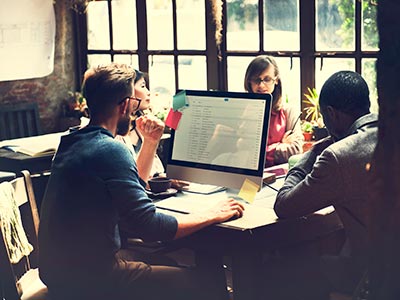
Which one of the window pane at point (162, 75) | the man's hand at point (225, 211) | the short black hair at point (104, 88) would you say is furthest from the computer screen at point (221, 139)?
the window pane at point (162, 75)

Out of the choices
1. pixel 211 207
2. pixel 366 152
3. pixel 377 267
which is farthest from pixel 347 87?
pixel 377 267

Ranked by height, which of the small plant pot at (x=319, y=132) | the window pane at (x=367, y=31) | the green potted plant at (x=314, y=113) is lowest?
the small plant pot at (x=319, y=132)

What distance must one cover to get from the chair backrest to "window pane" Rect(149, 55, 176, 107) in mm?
953

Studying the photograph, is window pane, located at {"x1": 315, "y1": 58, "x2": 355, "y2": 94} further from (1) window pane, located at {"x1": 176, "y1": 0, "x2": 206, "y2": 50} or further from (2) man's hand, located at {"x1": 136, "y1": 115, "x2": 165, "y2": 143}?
(2) man's hand, located at {"x1": 136, "y1": 115, "x2": 165, "y2": 143}

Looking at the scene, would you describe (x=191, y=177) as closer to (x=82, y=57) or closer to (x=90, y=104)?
(x=90, y=104)

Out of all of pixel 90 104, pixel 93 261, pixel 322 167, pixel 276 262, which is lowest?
pixel 276 262

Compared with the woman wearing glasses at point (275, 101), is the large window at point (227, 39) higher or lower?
higher

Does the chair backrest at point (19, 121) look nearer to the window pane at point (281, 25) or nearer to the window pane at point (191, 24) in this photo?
→ the window pane at point (191, 24)

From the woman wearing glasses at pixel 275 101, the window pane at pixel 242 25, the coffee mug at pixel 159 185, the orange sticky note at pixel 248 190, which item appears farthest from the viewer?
the window pane at pixel 242 25

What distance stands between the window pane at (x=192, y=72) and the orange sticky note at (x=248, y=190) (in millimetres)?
2226

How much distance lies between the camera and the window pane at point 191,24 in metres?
4.94

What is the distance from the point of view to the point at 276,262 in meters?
2.91

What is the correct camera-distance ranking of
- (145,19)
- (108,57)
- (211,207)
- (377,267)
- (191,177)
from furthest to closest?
(108,57), (145,19), (191,177), (211,207), (377,267)

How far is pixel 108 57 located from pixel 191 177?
281cm
